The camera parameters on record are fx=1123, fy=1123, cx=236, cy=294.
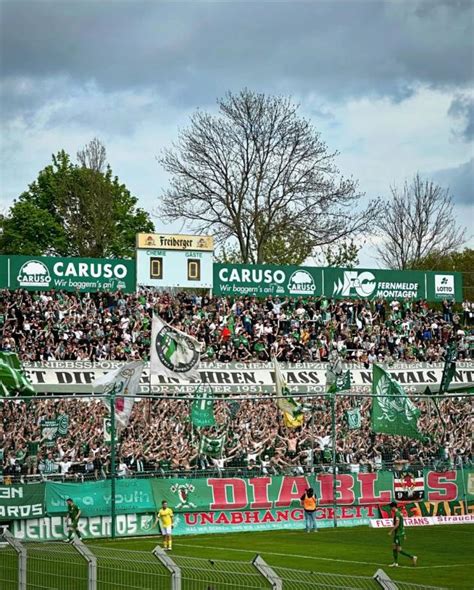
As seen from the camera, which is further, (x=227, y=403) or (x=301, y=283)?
(x=301, y=283)

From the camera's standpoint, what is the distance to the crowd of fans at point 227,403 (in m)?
35.6

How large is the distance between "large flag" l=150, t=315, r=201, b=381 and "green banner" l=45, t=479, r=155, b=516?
4.09m

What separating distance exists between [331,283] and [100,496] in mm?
27739

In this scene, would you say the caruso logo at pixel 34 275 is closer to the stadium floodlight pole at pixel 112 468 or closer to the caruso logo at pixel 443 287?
the stadium floodlight pole at pixel 112 468

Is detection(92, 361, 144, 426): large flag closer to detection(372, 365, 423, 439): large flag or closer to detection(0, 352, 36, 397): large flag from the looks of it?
detection(0, 352, 36, 397): large flag

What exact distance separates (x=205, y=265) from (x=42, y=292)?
8023 millimetres

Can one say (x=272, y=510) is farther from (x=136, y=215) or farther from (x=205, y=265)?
(x=136, y=215)

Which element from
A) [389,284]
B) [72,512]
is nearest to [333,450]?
[72,512]

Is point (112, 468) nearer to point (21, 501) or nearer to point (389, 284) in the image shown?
point (21, 501)

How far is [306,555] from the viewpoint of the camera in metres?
29.2

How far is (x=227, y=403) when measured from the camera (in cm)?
4288

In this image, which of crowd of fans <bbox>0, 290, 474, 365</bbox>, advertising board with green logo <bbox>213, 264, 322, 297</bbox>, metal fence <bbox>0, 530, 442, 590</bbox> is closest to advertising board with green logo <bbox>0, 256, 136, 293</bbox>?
crowd of fans <bbox>0, 290, 474, 365</bbox>

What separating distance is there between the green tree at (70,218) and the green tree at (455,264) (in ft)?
74.0

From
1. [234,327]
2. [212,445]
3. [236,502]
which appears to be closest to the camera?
[236,502]
